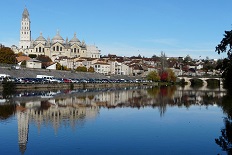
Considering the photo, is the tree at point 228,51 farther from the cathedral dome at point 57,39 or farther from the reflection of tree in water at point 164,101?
the cathedral dome at point 57,39

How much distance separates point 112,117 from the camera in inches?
909

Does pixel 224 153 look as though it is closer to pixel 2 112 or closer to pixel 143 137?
pixel 143 137

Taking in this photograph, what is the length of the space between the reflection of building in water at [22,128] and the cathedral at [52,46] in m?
99.8

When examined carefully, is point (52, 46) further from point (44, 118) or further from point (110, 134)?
point (110, 134)

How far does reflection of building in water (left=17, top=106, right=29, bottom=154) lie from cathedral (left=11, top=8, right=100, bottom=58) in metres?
99.8

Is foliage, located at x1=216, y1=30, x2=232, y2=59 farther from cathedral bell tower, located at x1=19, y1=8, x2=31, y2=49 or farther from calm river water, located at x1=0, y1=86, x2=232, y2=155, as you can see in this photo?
cathedral bell tower, located at x1=19, y1=8, x2=31, y2=49

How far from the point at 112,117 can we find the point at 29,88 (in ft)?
95.9

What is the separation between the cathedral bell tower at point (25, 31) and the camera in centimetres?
13512

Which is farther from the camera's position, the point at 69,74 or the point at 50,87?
the point at 69,74

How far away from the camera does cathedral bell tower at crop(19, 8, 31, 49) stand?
443ft

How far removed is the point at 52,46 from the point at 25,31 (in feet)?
48.8

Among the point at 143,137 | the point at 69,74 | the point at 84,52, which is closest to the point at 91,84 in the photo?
the point at 69,74

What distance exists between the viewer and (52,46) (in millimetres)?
127125

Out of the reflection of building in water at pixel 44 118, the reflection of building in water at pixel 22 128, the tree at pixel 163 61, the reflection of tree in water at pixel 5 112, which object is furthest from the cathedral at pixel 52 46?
the reflection of building in water at pixel 22 128
